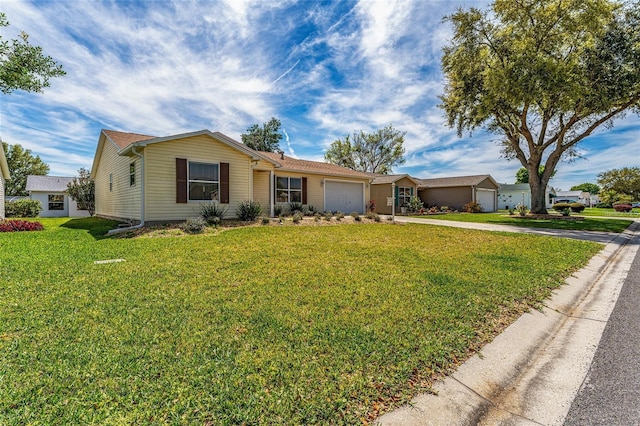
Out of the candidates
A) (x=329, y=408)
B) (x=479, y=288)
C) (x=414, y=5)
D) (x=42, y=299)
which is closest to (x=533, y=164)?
(x=414, y=5)

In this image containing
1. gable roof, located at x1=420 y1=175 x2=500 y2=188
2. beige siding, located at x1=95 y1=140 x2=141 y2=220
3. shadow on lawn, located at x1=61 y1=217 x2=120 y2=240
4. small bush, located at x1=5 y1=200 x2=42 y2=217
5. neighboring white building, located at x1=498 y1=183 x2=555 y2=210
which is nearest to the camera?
shadow on lawn, located at x1=61 y1=217 x2=120 y2=240

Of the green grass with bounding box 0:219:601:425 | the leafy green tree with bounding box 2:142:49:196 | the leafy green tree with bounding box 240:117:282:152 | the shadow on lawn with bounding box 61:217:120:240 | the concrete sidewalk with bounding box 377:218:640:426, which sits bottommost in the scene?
the concrete sidewalk with bounding box 377:218:640:426

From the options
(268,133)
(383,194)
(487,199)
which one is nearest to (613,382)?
(383,194)

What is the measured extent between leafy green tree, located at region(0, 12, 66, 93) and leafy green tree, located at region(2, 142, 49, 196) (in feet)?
109

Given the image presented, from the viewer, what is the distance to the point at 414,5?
406 inches

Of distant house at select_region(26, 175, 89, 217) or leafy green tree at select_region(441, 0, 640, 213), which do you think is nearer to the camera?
leafy green tree at select_region(441, 0, 640, 213)

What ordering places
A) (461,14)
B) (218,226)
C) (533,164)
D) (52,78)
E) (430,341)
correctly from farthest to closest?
(533,164) → (461,14) → (52,78) → (218,226) → (430,341)

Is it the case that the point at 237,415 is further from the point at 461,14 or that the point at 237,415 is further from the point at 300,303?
the point at 461,14

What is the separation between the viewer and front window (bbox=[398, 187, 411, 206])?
25.2m

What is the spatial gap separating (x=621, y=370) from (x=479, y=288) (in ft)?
6.07

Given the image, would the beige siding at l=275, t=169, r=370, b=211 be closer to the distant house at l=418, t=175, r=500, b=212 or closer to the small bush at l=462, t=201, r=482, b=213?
the small bush at l=462, t=201, r=482, b=213

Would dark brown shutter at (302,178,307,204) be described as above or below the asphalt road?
above

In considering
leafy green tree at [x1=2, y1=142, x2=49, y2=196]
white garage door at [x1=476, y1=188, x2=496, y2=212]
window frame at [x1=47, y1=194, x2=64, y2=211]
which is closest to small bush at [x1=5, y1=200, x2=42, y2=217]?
window frame at [x1=47, y1=194, x2=64, y2=211]

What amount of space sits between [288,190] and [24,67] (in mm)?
12203
